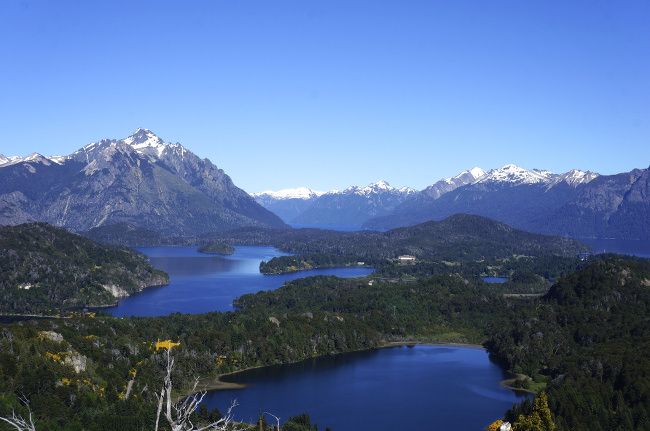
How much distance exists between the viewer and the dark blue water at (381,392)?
94.1 metres

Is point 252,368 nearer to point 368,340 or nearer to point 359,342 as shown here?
point 359,342

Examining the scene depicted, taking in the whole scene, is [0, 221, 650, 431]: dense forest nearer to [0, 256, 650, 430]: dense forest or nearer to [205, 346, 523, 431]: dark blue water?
[0, 256, 650, 430]: dense forest

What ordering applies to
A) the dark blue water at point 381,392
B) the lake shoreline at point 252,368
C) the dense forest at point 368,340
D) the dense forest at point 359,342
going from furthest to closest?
1. the lake shoreline at point 252,368
2. the dark blue water at point 381,392
3. the dense forest at point 368,340
4. the dense forest at point 359,342

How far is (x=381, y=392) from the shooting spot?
10812 cm

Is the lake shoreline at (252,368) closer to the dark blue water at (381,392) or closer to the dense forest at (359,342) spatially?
the dense forest at (359,342)

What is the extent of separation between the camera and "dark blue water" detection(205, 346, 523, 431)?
94.1 metres

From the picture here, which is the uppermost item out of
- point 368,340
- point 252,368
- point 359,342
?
point 368,340

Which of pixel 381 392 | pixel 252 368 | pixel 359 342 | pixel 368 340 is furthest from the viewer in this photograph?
pixel 368 340

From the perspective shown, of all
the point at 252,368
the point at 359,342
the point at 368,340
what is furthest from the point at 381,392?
the point at 368,340

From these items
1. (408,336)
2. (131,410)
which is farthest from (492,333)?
(131,410)

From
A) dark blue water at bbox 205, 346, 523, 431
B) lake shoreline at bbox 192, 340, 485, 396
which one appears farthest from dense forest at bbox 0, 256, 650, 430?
dark blue water at bbox 205, 346, 523, 431

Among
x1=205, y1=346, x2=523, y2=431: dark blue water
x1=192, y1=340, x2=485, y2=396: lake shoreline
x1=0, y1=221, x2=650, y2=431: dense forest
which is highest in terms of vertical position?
x1=0, y1=221, x2=650, y2=431: dense forest

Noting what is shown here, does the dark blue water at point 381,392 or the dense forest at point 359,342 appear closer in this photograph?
the dense forest at point 359,342

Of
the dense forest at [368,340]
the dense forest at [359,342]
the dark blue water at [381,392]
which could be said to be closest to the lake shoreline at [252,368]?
the dense forest at [359,342]
